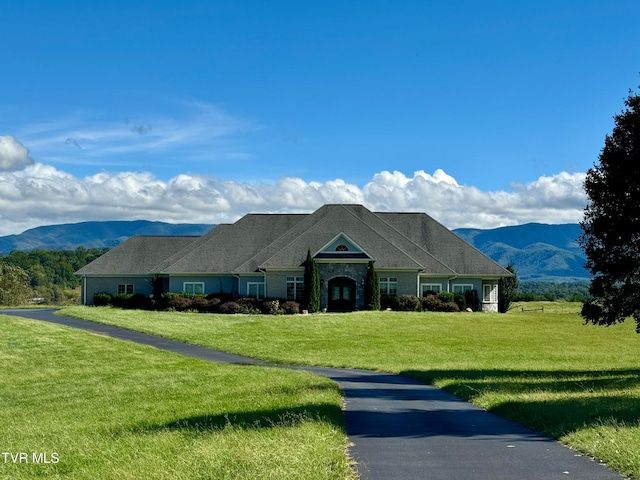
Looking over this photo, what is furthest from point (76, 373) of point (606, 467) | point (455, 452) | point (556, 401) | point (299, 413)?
point (606, 467)

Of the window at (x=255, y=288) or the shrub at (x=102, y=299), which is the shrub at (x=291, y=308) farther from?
the shrub at (x=102, y=299)

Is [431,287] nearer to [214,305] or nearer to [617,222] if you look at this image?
[214,305]

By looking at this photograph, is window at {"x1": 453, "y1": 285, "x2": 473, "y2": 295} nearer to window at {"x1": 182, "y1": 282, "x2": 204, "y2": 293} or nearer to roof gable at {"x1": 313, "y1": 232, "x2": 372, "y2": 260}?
roof gable at {"x1": 313, "y1": 232, "x2": 372, "y2": 260}

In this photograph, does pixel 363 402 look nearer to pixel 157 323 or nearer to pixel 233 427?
pixel 233 427

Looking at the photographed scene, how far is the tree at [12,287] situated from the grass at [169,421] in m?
73.0

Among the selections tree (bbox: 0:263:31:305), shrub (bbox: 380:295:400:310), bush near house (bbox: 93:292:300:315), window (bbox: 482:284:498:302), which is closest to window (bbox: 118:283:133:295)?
bush near house (bbox: 93:292:300:315)

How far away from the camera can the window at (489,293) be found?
63.3 m

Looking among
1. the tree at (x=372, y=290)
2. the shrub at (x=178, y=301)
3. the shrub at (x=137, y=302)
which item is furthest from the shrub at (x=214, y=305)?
the tree at (x=372, y=290)

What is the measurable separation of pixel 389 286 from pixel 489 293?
9.37m

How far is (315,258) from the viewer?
5762 centimetres

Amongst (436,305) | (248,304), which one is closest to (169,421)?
(248,304)

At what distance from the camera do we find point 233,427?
14.5 meters

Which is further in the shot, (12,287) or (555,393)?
(12,287)

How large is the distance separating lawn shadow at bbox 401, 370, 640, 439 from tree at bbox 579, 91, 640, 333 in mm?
2642
